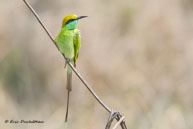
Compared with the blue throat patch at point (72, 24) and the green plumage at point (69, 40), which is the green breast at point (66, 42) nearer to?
the green plumage at point (69, 40)

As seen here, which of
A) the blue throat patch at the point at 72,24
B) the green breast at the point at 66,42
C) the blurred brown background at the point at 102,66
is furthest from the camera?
the blurred brown background at the point at 102,66

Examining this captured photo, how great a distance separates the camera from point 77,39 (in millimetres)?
2557

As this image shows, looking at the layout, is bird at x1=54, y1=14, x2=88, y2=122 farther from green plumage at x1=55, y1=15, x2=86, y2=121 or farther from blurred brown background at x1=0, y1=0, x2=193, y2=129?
blurred brown background at x1=0, y1=0, x2=193, y2=129

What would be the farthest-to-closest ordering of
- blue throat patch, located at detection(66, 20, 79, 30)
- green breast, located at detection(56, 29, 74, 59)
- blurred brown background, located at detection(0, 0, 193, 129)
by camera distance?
blurred brown background, located at detection(0, 0, 193, 129) < green breast, located at detection(56, 29, 74, 59) < blue throat patch, located at detection(66, 20, 79, 30)

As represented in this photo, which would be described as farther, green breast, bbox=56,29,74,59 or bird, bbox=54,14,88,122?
green breast, bbox=56,29,74,59

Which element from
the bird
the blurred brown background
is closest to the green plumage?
the bird

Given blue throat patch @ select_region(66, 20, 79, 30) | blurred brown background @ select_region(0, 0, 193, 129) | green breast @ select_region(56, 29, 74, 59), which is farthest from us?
blurred brown background @ select_region(0, 0, 193, 129)

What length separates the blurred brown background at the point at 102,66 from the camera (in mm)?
4504

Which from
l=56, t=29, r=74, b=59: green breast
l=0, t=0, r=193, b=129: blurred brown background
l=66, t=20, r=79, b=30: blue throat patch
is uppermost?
l=66, t=20, r=79, b=30: blue throat patch

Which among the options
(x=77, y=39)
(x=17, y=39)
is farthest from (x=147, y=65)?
(x=77, y=39)

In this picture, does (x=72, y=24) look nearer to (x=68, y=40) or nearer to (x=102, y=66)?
(x=68, y=40)

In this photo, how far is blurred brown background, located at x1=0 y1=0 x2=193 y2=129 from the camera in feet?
14.8

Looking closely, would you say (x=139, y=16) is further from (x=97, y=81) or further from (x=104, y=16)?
(x=97, y=81)

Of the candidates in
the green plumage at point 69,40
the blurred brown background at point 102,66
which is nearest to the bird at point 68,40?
the green plumage at point 69,40
